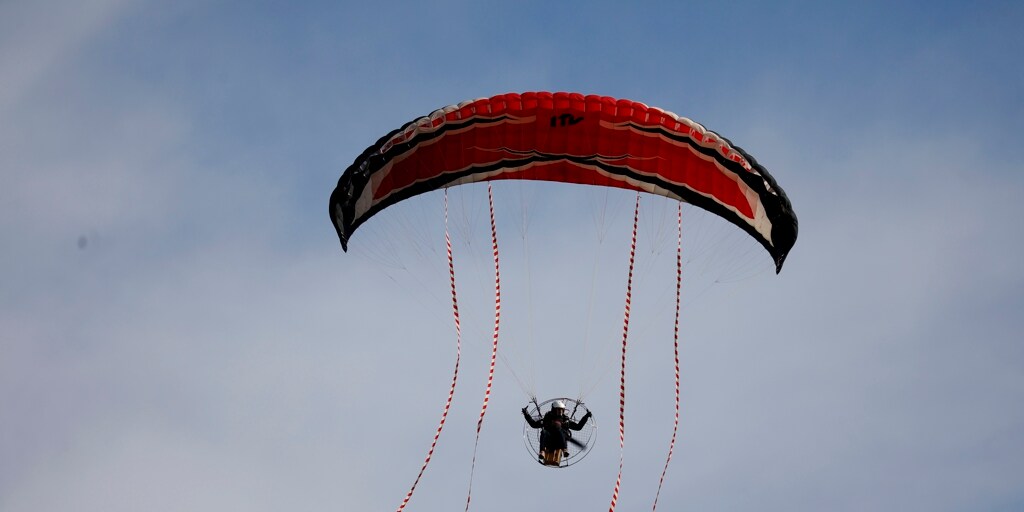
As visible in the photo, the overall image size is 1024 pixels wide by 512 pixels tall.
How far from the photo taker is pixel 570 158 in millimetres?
29562

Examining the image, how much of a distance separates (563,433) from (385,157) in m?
6.12

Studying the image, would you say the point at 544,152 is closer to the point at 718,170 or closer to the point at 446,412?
the point at 718,170

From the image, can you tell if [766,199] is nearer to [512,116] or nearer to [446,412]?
[512,116]

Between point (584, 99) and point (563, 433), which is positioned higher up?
point (584, 99)

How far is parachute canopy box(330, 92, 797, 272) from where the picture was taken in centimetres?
2898

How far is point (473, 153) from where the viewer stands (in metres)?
29.4

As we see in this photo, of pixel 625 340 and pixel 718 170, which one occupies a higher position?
pixel 718 170

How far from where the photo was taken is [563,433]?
95.1ft

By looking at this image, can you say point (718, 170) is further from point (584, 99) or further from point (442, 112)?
point (442, 112)

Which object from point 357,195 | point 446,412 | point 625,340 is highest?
point 357,195

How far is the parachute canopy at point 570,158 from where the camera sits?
95.1 ft

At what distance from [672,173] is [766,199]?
1.84 m

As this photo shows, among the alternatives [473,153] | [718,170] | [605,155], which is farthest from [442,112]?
[718,170]

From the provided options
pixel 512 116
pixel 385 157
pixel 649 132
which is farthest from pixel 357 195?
pixel 649 132
